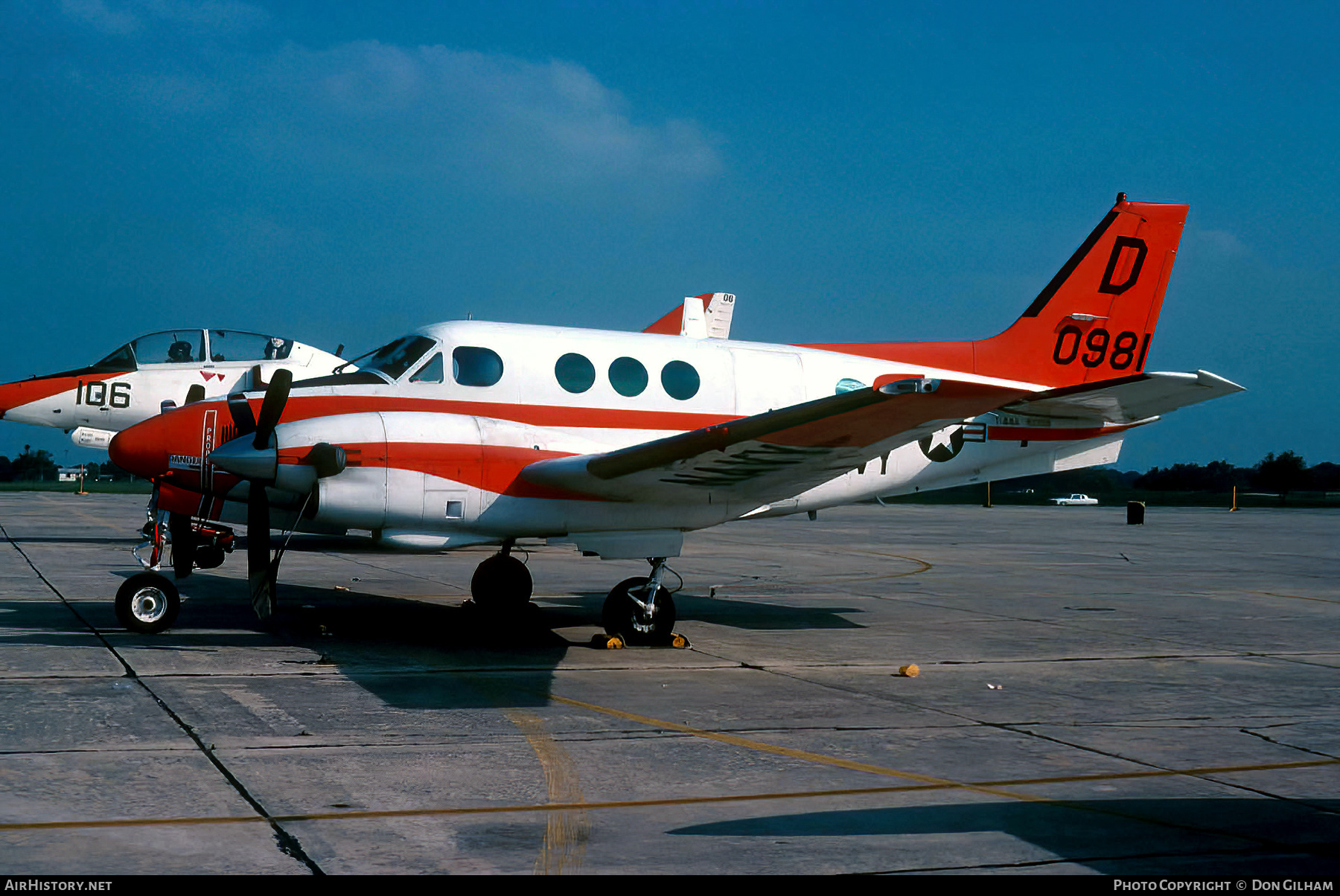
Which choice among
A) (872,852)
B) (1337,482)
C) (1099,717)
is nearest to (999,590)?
(1099,717)

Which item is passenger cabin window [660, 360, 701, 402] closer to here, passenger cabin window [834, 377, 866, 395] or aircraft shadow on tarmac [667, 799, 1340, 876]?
passenger cabin window [834, 377, 866, 395]

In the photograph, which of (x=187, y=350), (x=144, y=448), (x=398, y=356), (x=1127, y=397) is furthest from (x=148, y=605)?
(x=187, y=350)

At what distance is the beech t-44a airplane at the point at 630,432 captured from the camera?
32.2 ft

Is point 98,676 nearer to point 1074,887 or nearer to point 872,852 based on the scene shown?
point 872,852

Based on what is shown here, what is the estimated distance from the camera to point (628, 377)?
12.3 m

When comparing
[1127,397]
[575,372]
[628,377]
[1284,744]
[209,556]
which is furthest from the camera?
[209,556]

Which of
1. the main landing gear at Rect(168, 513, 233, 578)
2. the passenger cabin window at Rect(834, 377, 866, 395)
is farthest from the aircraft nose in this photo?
the passenger cabin window at Rect(834, 377, 866, 395)

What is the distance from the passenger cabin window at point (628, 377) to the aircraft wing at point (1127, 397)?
149 inches

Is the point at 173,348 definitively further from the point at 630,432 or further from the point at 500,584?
the point at 630,432

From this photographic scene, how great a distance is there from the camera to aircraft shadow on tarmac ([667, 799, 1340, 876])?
4922 mm

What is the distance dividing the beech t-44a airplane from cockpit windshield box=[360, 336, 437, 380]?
0.02 meters

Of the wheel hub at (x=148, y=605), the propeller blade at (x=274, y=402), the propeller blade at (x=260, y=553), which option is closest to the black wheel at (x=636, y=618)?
the propeller blade at (x=260, y=553)

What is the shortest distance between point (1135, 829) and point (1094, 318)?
1015 centimetres

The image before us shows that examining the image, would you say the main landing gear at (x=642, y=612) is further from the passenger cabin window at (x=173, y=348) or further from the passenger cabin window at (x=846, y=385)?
the passenger cabin window at (x=173, y=348)
